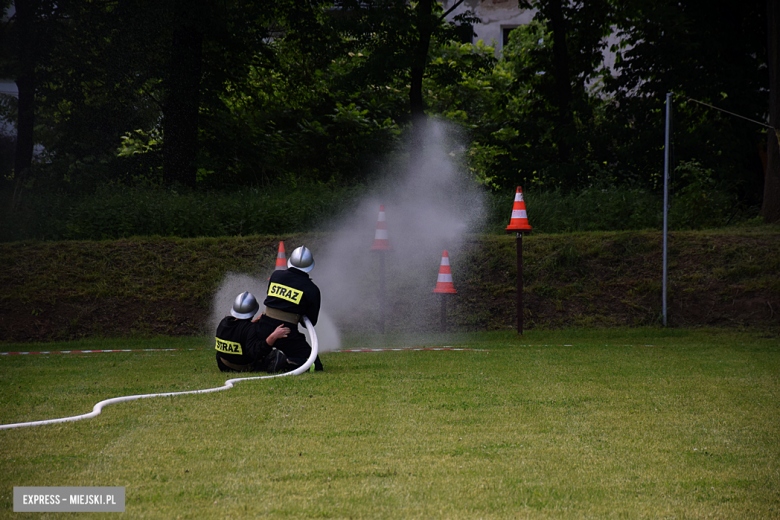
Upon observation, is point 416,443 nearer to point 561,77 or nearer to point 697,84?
point 561,77

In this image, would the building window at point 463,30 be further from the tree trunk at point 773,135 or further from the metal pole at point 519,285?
the metal pole at point 519,285

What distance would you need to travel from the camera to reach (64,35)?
65.7 feet

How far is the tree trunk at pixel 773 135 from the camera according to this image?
1582cm

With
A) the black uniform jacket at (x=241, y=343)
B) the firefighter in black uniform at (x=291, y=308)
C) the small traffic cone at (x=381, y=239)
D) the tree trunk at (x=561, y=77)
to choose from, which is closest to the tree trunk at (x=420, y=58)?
the tree trunk at (x=561, y=77)

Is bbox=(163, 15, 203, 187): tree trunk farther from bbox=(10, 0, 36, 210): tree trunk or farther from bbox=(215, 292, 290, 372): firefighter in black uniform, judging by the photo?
bbox=(215, 292, 290, 372): firefighter in black uniform

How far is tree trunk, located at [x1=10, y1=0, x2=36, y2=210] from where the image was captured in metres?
19.6

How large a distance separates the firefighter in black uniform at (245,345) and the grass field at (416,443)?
267mm

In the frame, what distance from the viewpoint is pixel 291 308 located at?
7723 mm

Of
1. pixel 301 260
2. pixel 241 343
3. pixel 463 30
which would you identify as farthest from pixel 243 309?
pixel 463 30

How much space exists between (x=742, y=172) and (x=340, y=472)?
782 inches

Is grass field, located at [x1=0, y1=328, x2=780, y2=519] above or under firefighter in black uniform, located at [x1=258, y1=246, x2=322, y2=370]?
under

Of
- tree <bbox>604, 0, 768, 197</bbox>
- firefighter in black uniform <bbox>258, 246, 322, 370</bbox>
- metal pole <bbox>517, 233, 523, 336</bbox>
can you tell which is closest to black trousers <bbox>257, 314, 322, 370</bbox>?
firefighter in black uniform <bbox>258, 246, 322, 370</bbox>

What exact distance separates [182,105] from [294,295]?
47.1 ft

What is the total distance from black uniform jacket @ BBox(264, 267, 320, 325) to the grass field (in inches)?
30.8
